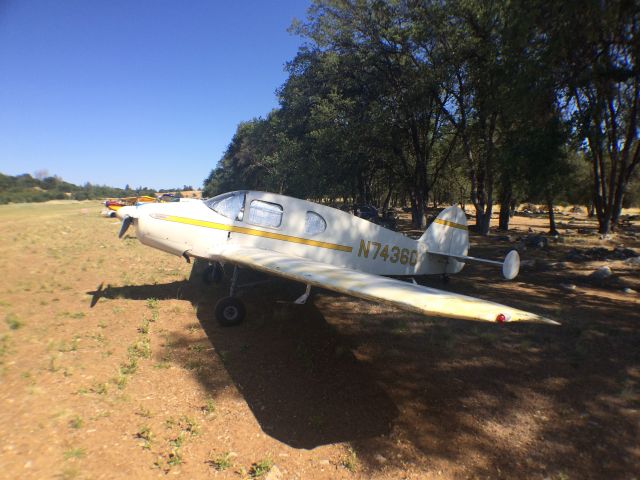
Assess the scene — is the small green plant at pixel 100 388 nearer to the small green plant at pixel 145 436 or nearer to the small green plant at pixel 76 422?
the small green plant at pixel 76 422

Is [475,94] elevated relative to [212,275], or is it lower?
elevated

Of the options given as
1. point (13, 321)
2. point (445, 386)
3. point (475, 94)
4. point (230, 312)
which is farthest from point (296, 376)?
point (475, 94)

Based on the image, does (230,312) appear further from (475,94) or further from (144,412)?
(475,94)

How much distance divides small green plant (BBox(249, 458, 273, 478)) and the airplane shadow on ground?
368 millimetres

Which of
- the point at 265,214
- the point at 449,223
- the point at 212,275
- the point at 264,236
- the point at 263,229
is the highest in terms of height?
the point at 449,223

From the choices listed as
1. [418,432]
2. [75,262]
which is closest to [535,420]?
[418,432]

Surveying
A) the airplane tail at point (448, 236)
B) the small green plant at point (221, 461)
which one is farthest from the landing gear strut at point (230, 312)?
the airplane tail at point (448, 236)

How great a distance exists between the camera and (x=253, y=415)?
13.1ft

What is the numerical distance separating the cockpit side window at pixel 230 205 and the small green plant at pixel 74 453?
4801 millimetres

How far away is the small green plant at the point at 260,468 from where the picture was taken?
10.3ft

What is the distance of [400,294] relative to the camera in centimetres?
372

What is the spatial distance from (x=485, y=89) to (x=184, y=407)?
17.5 metres

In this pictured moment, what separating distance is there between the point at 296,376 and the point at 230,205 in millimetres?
4093

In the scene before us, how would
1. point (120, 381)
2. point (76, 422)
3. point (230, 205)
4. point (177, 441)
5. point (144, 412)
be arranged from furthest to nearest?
point (230, 205), point (120, 381), point (144, 412), point (76, 422), point (177, 441)
